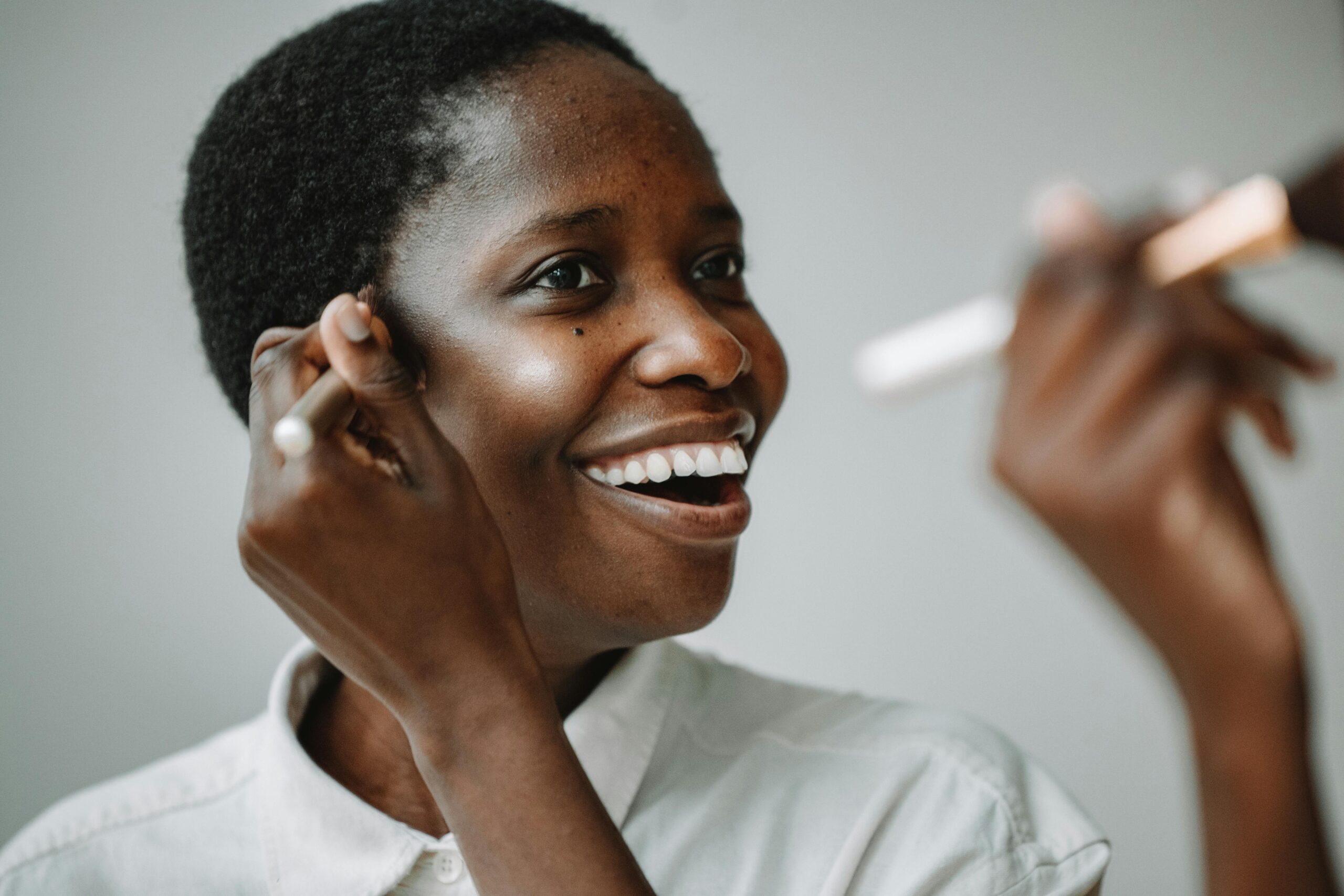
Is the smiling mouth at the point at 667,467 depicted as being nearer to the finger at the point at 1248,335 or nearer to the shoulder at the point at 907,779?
the shoulder at the point at 907,779

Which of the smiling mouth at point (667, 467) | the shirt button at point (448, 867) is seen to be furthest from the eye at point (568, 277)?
the shirt button at point (448, 867)

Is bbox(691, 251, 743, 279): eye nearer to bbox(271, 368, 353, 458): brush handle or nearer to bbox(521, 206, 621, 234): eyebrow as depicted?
bbox(521, 206, 621, 234): eyebrow

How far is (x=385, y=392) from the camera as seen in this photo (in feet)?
1.67

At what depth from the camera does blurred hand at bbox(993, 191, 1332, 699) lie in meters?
0.39

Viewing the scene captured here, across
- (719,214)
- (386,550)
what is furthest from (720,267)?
(386,550)

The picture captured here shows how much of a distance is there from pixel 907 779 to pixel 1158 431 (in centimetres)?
44

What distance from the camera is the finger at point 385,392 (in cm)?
51

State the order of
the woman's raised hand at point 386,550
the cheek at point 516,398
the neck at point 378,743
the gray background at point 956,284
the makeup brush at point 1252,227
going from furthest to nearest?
1. the gray background at point 956,284
2. the neck at point 378,743
3. the cheek at point 516,398
4. the woman's raised hand at point 386,550
5. the makeup brush at point 1252,227

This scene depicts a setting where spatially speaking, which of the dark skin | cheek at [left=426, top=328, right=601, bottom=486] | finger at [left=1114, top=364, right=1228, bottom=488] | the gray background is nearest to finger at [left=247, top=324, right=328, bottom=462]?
the dark skin

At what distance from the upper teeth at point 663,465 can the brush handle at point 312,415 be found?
205 millimetres

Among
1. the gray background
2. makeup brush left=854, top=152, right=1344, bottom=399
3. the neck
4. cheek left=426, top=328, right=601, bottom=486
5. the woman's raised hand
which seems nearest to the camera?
makeup brush left=854, top=152, right=1344, bottom=399

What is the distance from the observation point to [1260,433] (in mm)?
416

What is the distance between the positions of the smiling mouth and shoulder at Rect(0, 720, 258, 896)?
39 centimetres

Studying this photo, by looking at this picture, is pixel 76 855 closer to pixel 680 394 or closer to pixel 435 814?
pixel 435 814
